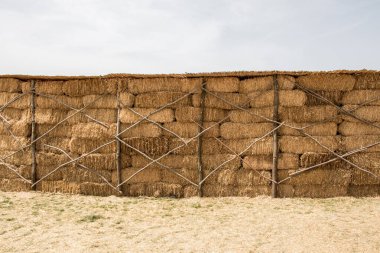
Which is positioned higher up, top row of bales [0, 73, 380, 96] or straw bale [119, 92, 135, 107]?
top row of bales [0, 73, 380, 96]

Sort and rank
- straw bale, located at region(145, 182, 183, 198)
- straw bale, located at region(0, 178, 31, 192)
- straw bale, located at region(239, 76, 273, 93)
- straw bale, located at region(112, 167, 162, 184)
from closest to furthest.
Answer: straw bale, located at region(239, 76, 273, 93), straw bale, located at region(145, 182, 183, 198), straw bale, located at region(112, 167, 162, 184), straw bale, located at region(0, 178, 31, 192)

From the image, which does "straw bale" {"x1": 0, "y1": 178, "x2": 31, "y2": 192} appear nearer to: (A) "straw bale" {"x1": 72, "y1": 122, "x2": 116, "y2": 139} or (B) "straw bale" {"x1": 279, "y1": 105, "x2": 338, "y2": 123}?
(A) "straw bale" {"x1": 72, "y1": 122, "x2": 116, "y2": 139}

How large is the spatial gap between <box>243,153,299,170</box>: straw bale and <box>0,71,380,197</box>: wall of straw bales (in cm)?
2

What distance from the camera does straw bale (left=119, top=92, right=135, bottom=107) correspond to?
30.6 feet

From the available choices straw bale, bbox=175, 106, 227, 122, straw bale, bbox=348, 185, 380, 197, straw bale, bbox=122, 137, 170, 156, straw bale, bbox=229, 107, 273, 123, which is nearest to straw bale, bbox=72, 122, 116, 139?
straw bale, bbox=122, 137, 170, 156

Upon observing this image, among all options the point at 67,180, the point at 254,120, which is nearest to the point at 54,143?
the point at 67,180

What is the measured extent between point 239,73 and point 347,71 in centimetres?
244

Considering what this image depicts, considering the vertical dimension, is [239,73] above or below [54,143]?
above

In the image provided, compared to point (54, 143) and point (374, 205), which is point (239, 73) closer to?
point (374, 205)

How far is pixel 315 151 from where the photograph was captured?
8.85m

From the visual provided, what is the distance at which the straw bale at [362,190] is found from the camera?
8.85 meters

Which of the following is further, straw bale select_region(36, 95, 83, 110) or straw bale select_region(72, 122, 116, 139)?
straw bale select_region(36, 95, 83, 110)

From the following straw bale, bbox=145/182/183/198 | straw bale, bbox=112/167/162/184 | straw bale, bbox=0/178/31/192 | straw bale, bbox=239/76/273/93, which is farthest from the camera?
straw bale, bbox=0/178/31/192

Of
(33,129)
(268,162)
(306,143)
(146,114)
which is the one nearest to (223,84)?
(146,114)
